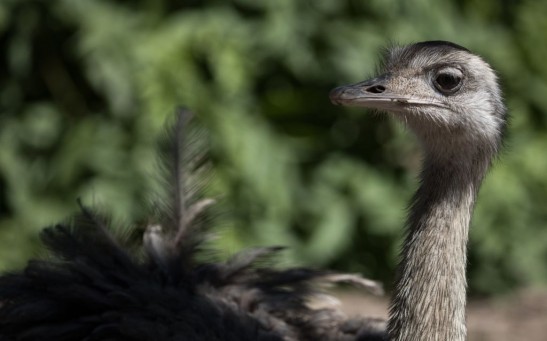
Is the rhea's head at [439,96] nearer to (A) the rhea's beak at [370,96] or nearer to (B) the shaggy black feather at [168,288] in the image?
(A) the rhea's beak at [370,96]

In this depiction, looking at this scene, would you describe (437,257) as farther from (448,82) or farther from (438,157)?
(448,82)

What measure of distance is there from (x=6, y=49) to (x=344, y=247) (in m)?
1.88

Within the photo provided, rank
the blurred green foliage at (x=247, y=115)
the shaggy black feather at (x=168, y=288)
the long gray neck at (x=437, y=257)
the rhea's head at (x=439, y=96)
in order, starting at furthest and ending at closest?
the blurred green foliage at (x=247, y=115) < the shaggy black feather at (x=168, y=288) < the rhea's head at (x=439, y=96) < the long gray neck at (x=437, y=257)

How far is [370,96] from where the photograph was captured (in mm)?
3314

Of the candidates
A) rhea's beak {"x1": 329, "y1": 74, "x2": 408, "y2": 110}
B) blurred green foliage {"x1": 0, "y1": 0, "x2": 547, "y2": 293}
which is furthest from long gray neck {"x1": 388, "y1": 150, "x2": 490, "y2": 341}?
blurred green foliage {"x1": 0, "y1": 0, "x2": 547, "y2": 293}

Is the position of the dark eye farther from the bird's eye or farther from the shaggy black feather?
the shaggy black feather

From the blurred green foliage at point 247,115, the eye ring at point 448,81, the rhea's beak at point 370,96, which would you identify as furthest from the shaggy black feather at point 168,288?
the blurred green foliage at point 247,115

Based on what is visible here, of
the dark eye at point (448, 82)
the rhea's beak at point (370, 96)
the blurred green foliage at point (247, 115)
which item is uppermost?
the blurred green foliage at point (247, 115)

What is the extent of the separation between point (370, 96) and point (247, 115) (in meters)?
2.57

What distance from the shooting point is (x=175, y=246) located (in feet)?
13.2

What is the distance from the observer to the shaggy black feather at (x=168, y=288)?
3.53m

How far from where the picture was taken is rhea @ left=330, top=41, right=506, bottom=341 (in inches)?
127

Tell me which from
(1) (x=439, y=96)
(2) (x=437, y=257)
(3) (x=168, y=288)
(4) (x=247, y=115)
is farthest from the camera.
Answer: (4) (x=247, y=115)

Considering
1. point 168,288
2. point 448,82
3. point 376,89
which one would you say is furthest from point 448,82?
point 168,288
